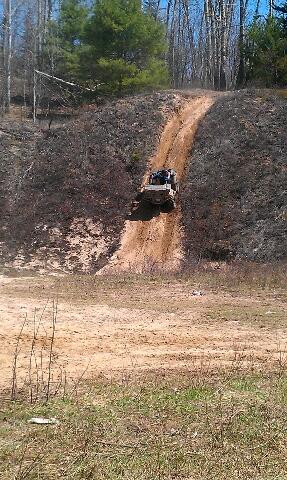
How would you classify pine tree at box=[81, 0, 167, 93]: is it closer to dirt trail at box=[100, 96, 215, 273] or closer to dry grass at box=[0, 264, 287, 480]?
dirt trail at box=[100, 96, 215, 273]

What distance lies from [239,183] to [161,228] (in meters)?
4.35

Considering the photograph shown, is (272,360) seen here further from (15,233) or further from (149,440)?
(15,233)

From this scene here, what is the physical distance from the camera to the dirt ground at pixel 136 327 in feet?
28.6

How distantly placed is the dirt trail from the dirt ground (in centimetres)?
521

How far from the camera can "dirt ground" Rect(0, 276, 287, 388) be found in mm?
8711

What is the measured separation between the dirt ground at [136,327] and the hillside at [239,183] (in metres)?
6.04

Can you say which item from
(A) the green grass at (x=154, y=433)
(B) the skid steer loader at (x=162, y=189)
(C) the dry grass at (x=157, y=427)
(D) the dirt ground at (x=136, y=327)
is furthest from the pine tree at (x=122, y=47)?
(A) the green grass at (x=154, y=433)

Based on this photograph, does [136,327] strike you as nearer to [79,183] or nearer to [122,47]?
[79,183]

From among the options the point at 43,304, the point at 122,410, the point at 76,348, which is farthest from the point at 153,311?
the point at 122,410

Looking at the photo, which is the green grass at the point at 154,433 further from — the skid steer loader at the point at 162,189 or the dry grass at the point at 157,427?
the skid steer loader at the point at 162,189

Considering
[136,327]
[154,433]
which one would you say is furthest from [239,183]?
[154,433]

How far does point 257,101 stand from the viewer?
31.8 metres

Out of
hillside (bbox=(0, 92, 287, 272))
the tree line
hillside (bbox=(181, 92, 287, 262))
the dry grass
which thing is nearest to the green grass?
the dry grass

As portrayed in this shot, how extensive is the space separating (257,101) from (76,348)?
2530cm
